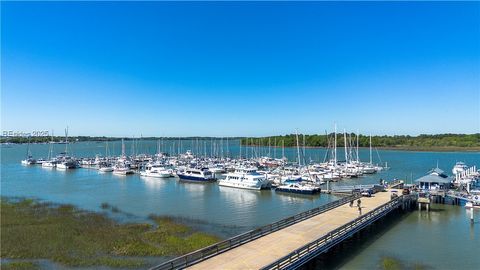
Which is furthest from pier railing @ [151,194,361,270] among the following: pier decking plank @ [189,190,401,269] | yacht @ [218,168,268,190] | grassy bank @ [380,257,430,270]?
yacht @ [218,168,268,190]

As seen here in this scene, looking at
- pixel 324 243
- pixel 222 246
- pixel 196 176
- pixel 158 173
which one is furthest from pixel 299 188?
pixel 158 173

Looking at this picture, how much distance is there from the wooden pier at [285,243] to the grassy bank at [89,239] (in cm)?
613

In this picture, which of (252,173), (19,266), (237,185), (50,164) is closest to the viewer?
(19,266)

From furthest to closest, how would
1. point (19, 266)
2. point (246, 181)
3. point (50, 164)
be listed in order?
point (50, 164), point (246, 181), point (19, 266)

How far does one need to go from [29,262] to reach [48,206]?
23.9m

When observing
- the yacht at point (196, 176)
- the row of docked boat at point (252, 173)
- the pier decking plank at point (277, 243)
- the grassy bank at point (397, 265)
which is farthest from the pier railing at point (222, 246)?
the yacht at point (196, 176)

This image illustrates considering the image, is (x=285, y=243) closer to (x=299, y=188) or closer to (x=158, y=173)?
(x=299, y=188)

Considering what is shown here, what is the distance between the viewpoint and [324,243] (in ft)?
82.5

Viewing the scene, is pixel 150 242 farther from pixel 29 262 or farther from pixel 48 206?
pixel 48 206

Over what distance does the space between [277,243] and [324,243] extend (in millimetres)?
3434

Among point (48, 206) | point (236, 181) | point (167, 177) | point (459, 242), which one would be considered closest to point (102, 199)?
point (48, 206)

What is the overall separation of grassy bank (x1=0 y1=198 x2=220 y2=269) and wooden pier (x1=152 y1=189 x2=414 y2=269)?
6128 millimetres

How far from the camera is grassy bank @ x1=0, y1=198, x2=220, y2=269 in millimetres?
26625

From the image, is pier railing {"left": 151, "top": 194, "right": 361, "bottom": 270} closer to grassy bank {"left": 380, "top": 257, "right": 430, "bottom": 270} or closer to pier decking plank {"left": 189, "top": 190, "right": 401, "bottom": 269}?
pier decking plank {"left": 189, "top": 190, "right": 401, "bottom": 269}
